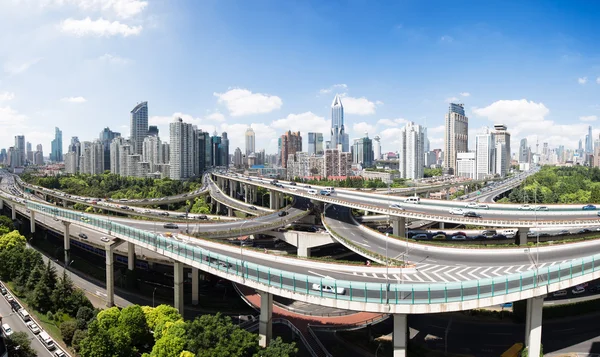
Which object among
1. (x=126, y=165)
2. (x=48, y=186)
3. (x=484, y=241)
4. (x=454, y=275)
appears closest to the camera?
(x=454, y=275)

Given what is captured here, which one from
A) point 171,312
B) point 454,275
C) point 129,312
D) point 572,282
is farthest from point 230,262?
point 572,282

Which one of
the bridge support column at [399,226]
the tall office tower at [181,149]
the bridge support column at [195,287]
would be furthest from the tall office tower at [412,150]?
the bridge support column at [195,287]

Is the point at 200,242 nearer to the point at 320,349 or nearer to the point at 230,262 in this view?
the point at 230,262

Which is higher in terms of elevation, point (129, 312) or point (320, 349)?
point (129, 312)

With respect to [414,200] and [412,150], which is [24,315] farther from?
[412,150]

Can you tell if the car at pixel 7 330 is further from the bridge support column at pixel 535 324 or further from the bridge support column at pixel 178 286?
the bridge support column at pixel 535 324

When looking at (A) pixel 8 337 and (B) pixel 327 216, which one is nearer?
(A) pixel 8 337

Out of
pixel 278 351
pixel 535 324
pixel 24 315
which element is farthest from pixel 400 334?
pixel 24 315
